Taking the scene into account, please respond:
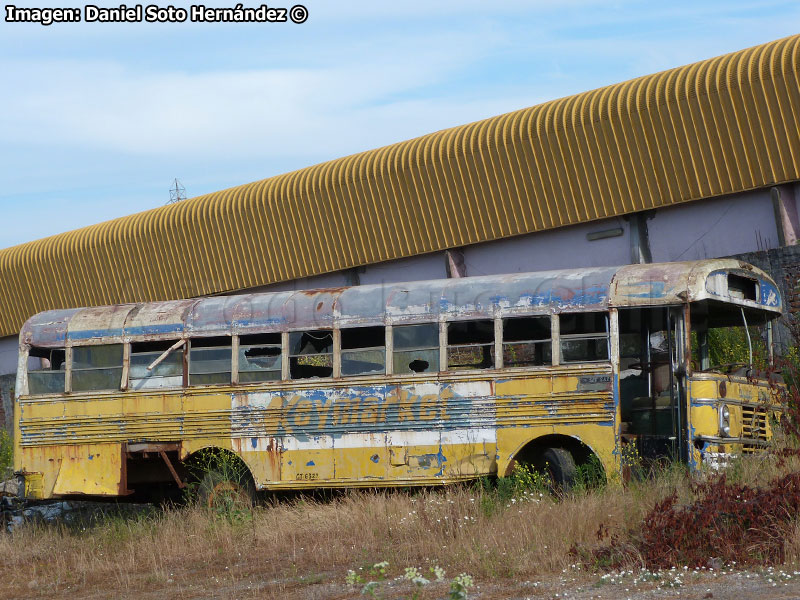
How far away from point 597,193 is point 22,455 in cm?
1064

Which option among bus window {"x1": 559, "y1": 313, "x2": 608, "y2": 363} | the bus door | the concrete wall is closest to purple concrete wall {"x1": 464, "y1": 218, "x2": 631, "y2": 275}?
the concrete wall

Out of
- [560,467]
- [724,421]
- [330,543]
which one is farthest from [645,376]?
[330,543]

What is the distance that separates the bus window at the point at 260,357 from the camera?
1309 cm

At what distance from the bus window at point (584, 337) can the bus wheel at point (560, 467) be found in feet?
3.45

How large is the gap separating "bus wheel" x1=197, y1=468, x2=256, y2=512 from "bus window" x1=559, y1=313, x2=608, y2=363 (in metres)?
4.33

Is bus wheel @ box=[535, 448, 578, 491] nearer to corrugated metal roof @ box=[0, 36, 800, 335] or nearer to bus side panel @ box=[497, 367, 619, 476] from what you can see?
bus side panel @ box=[497, 367, 619, 476]

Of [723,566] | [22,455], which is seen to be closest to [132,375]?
[22,455]

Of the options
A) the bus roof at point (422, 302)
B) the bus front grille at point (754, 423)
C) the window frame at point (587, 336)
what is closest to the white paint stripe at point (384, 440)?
the window frame at point (587, 336)

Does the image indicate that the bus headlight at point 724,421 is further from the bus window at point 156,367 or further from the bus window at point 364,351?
the bus window at point 156,367

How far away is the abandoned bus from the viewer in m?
11.5

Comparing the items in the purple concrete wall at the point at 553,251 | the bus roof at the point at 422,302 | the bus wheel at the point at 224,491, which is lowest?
the bus wheel at the point at 224,491

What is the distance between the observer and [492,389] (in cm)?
1201

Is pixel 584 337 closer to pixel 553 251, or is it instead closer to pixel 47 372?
pixel 47 372

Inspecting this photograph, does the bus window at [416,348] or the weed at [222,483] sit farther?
the weed at [222,483]
